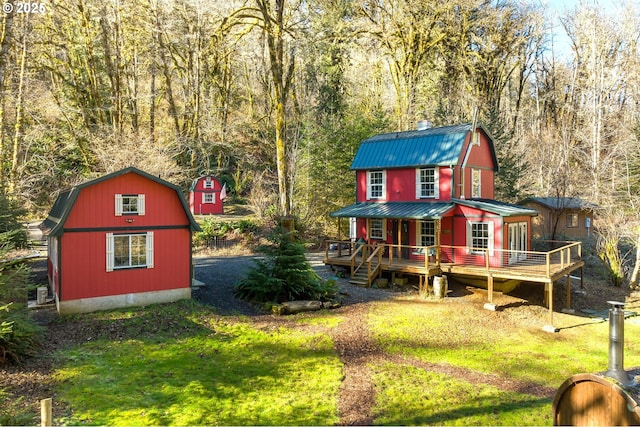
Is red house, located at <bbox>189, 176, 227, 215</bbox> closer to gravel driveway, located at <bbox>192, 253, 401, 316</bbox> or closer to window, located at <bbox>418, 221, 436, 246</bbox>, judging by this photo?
gravel driveway, located at <bbox>192, 253, 401, 316</bbox>

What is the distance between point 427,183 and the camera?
818 inches

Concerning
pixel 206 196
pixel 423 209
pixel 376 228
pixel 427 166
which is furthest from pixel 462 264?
pixel 206 196

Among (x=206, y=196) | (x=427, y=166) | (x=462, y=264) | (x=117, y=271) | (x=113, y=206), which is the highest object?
(x=427, y=166)

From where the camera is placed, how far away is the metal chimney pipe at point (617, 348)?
6559 mm

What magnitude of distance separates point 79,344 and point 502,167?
26480mm

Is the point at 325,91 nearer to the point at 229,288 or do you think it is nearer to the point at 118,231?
the point at 229,288

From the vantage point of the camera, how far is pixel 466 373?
32.9 ft

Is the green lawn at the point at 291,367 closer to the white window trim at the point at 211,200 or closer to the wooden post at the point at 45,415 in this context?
the wooden post at the point at 45,415

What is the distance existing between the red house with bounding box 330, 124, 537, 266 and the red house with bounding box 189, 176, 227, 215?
15.1 metres

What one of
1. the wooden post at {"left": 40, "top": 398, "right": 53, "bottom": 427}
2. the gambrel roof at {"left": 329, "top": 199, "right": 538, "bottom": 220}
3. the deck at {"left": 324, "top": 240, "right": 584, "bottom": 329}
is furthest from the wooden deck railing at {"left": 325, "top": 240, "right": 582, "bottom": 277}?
the wooden post at {"left": 40, "top": 398, "right": 53, "bottom": 427}

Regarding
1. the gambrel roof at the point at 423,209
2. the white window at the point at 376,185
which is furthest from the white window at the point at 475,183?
the white window at the point at 376,185

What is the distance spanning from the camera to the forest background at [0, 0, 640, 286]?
88.1ft

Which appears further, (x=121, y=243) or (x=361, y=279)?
(x=361, y=279)

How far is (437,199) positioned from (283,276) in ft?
29.9
